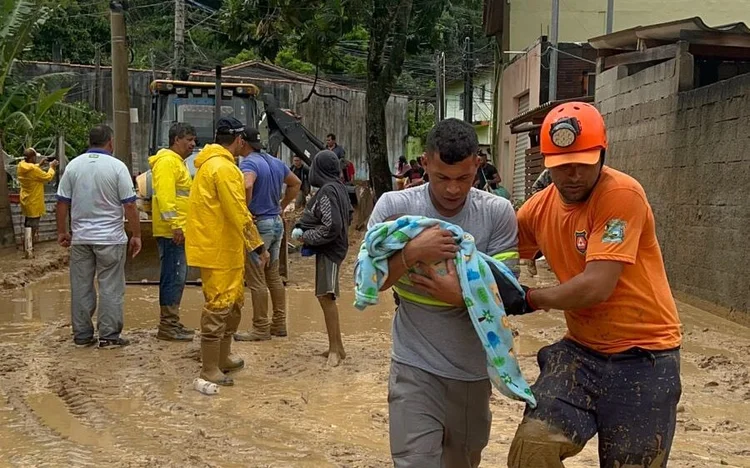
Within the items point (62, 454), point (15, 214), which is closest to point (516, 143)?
point (15, 214)

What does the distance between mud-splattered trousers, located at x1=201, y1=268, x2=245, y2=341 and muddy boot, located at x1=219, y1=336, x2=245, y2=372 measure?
1.19 ft

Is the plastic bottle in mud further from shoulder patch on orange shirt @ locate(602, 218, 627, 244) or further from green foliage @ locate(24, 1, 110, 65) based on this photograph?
green foliage @ locate(24, 1, 110, 65)

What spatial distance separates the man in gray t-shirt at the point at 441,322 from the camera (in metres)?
3.16

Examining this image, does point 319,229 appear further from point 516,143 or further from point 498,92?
point 498,92

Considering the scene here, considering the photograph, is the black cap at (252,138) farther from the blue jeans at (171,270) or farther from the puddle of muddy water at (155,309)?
the puddle of muddy water at (155,309)

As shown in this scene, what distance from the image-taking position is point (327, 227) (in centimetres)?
706

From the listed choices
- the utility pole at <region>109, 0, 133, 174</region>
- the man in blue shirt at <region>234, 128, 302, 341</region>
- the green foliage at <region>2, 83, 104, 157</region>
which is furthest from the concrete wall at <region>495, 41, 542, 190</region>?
the man in blue shirt at <region>234, 128, 302, 341</region>

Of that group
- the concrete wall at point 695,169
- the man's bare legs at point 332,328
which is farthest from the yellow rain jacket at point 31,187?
the concrete wall at point 695,169

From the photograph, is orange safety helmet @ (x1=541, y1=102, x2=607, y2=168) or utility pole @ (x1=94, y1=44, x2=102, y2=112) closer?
orange safety helmet @ (x1=541, y1=102, x2=607, y2=168)

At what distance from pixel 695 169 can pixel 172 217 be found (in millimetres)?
6287

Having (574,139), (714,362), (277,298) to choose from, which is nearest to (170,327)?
(277,298)

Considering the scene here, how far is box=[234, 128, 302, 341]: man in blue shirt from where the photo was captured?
7934mm

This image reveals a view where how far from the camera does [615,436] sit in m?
3.16

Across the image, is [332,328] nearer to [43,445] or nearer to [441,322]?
[43,445]
